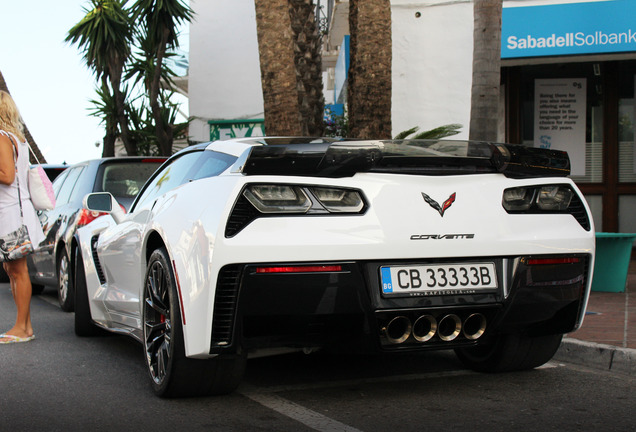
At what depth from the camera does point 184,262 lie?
12.5 ft

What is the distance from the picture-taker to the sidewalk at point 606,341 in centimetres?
499

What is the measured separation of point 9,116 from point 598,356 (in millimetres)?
4427

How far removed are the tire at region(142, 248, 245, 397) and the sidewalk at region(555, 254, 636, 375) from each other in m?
2.33

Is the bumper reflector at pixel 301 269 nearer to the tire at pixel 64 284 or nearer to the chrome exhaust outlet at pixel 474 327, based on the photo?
the chrome exhaust outlet at pixel 474 327

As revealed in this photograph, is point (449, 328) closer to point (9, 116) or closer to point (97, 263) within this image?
point (97, 263)

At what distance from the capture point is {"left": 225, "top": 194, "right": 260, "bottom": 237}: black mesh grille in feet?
11.7

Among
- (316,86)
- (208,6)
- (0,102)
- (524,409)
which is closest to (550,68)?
(316,86)

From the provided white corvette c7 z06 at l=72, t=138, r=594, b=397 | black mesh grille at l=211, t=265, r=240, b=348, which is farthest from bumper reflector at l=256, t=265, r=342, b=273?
black mesh grille at l=211, t=265, r=240, b=348

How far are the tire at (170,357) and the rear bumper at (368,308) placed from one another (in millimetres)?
332

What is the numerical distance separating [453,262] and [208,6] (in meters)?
29.5

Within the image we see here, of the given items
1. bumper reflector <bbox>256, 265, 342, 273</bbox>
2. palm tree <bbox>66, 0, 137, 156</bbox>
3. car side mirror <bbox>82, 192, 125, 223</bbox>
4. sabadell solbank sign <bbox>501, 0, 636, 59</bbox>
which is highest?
palm tree <bbox>66, 0, 137, 156</bbox>

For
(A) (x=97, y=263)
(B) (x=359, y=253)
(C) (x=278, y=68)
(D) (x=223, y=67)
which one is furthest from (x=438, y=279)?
(D) (x=223, y=67)

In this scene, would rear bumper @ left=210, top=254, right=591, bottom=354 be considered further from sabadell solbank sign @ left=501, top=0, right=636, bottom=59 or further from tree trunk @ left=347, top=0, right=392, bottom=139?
sabadell solbank sign @ left=501, top=0, right=636, bottom=59

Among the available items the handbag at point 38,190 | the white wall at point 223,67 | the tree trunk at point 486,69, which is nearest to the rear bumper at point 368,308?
the handbag at point 38,190
